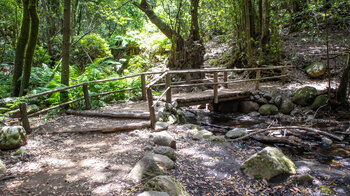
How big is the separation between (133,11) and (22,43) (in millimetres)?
9346

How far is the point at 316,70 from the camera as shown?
9906 mm

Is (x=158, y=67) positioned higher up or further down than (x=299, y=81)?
higher up

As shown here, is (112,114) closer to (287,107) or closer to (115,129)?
(115,129)

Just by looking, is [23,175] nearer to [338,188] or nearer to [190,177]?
[190,177]

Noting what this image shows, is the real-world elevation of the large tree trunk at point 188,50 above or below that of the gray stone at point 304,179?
above

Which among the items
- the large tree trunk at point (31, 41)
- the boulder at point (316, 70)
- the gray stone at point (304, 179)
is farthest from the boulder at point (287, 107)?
the large tree trunk at point (31, 41)

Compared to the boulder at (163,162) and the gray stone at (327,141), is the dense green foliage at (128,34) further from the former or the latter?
the boulder at (163,162)

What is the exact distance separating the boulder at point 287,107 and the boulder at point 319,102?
0.65 m

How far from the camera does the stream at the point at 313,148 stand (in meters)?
3.78

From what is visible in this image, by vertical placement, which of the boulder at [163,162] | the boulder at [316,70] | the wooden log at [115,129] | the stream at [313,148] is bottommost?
the stream at [313,148]

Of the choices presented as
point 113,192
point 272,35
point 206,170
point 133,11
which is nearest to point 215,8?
point 272,35

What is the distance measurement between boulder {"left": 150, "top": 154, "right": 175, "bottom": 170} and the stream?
81.7 inches

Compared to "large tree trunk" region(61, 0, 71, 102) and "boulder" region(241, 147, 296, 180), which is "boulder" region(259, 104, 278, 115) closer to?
"boulder" region(241, 147, 296, 180)

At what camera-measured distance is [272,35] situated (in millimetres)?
10781
